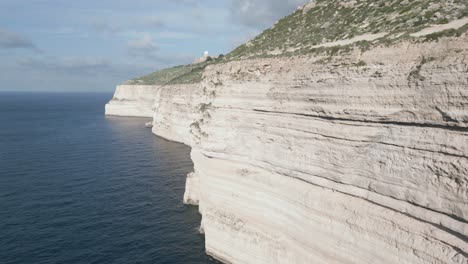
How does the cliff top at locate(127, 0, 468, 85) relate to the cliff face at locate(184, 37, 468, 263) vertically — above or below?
above

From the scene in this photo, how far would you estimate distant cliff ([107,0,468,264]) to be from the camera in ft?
46.3

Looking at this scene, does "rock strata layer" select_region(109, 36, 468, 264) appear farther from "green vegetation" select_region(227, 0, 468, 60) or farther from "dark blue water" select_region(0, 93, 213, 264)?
"dark blue water" select_region(0, 93, 213, 264)

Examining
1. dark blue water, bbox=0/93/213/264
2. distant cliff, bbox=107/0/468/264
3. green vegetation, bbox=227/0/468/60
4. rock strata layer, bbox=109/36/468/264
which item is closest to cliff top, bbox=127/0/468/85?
green vegetation, bbox=227/0/468/60

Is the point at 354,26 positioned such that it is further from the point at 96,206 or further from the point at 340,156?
the point at 96,206

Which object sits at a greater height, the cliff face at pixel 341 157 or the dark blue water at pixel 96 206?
the cliff face at pixel 341 157

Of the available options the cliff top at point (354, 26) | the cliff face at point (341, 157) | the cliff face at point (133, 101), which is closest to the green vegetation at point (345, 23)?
the cliff top at point (354, 26)

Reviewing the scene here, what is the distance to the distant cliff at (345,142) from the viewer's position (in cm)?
1412

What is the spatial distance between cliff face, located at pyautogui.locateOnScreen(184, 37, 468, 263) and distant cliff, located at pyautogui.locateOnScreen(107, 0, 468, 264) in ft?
0.19

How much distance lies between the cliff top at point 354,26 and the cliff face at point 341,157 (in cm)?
146

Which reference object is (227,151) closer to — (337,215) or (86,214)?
(337,215)

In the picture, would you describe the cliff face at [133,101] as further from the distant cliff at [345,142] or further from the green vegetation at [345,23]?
the distant cliff at [345,142]

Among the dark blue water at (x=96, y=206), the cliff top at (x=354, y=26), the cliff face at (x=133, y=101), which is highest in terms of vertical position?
the cliff top at (x=354, y=26)

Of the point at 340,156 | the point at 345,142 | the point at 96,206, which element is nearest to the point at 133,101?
the point at 96,206

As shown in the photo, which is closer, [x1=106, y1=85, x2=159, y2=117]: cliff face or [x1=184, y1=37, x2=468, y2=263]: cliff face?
[x1=184, y1=37, x2=468, y2=263]: cliff face
